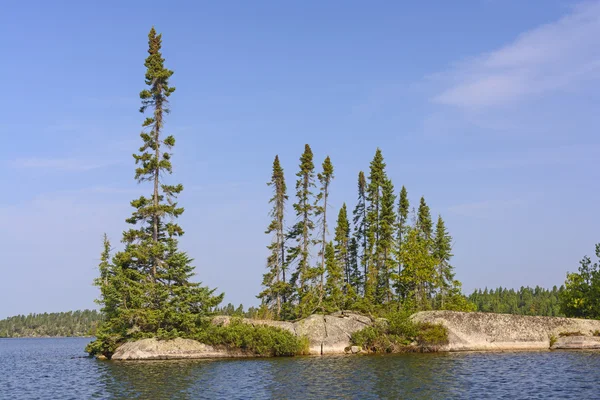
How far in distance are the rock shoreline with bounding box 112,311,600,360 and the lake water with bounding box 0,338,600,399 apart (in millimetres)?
4981

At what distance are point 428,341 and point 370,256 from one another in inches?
909

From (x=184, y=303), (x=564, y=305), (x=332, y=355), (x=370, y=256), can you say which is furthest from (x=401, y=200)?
(x=184, y=303)

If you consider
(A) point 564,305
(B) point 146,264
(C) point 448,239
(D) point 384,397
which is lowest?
(D) point 384,397

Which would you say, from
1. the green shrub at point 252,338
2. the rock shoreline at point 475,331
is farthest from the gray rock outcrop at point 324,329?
the green shrub at point 252,338

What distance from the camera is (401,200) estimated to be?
8344cm

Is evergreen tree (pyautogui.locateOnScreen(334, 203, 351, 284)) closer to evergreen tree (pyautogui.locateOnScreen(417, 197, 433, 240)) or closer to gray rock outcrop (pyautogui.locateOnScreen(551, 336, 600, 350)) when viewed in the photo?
evergreen tree (pyautogui.locateOnScreen(417, 197, 433, 240))

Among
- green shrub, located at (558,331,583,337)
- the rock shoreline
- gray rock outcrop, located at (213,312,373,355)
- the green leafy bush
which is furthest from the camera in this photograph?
green shrub, located at (558,331,583,337)

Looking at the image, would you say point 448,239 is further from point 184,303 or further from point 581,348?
point 184,303

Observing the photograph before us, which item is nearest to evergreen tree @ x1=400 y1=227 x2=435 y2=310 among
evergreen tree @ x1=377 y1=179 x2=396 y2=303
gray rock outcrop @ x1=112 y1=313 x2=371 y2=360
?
evergreen tree @ x1=377 y1=179 x2=396 y2=303

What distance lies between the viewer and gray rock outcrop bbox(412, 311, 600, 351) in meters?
53.0

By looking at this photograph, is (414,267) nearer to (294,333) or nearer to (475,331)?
(475,331)

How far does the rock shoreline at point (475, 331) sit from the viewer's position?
170 ft

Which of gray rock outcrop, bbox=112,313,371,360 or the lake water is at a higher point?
gray rock outcrop, bbox=112,313,371,360

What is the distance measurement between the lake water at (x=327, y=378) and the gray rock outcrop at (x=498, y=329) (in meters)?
6.20
